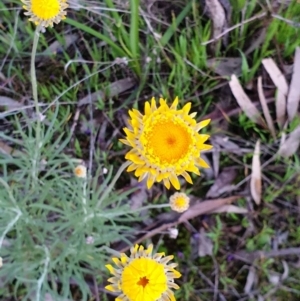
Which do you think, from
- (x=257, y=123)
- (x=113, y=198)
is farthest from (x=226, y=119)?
(x=113, y=198)

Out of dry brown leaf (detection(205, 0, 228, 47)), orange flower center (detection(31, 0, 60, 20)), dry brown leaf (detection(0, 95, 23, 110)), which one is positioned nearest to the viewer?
orange flower center (detection(31, 0, 60, 20))

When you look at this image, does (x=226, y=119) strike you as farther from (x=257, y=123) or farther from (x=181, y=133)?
(x=181, y=133)

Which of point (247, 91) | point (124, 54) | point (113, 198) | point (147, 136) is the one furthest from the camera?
point (247, 91)

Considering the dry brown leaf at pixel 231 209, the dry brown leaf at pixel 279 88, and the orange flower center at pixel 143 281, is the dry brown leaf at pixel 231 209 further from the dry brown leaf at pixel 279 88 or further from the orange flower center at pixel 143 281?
the orange flower center at pixel 143 281

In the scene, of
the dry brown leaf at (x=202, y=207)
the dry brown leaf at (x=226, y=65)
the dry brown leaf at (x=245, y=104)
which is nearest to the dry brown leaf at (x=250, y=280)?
the dry brown leaf at (x=202, y=207)

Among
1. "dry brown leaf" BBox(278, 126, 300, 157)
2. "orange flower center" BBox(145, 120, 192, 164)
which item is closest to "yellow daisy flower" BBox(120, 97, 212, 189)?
"orange flower center" BBox(145, 120, 192, 164)

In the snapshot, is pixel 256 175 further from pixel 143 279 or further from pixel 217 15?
pixel 143 279

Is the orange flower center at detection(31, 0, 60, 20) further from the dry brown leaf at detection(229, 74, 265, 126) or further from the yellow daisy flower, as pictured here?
the dry brown leaf at detection(229, 74, 265, 126)
